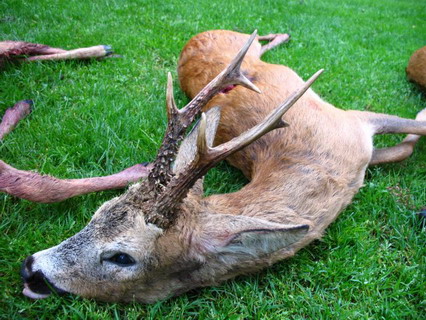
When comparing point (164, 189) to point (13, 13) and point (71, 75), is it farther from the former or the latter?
point (13, 13)

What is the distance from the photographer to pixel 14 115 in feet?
12.5

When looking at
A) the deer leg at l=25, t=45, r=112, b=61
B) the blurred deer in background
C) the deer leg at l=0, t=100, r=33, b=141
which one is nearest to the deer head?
the deer leg at l=0, t=100, r=33, b=141

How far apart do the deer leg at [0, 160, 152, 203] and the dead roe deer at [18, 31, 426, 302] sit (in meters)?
0.59

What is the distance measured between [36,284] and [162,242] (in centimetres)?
79

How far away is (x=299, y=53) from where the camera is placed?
644cm

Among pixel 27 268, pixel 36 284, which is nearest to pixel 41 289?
pixel 36 284

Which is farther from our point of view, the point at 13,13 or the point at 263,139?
the point at 13,13

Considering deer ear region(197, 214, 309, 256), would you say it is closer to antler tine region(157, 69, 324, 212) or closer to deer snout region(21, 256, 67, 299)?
antler tine region(157, 69, 324, 212)

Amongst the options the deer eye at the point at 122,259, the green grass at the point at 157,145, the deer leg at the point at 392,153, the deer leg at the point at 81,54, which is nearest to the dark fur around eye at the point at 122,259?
the deer eye at the point at 122,259

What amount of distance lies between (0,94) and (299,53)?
444cm

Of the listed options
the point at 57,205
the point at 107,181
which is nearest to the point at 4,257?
the point at 57,205

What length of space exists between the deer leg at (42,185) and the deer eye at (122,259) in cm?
85

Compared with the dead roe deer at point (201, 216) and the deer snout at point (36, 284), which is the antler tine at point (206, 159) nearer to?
the dead roe deer at point (201, 216)

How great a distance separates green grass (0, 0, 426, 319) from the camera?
98.6 inches
